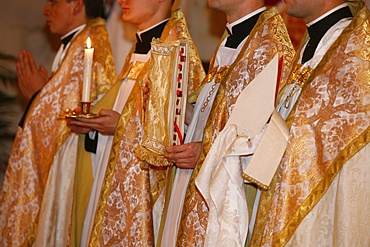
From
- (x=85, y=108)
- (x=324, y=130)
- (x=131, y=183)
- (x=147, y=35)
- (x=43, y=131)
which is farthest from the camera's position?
(x=43, y=131)

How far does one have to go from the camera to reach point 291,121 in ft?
10.9

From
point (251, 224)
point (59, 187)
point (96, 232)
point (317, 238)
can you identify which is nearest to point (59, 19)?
point (59, 187)

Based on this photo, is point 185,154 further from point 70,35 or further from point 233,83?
point 70,35

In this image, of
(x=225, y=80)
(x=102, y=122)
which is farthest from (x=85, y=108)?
(x=225, y=80)

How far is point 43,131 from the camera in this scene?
550 centimetres

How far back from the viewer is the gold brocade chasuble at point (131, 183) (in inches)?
176

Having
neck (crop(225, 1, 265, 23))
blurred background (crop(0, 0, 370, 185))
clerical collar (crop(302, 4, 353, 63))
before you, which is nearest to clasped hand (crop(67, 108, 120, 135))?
neck (crop(225, 1, 265, 23))

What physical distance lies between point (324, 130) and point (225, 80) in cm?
72

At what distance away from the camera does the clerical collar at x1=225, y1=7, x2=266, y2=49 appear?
402 centimetres

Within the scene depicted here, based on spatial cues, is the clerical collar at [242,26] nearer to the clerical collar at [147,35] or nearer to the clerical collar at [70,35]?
the clerical collar at [147,35]

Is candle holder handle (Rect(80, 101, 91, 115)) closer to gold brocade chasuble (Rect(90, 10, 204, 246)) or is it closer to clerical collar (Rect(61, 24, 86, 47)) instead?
gold brocade chasuble (Rect(90, 10, 204, 246))

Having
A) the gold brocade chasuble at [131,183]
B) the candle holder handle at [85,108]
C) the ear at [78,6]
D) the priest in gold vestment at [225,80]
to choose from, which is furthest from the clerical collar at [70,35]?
the priest in gold vestment at [225,80]

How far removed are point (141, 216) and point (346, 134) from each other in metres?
1.55

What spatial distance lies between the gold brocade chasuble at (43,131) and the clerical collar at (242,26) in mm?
1517
